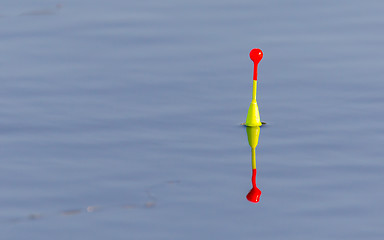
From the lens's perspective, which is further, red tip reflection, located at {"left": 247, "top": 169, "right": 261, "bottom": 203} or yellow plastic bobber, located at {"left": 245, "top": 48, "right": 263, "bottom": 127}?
yellow plastic bobber, located at {"left": 245, "top": 48, "right": 263, "bottom": 127}

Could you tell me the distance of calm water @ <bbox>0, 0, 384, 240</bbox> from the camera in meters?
6.41

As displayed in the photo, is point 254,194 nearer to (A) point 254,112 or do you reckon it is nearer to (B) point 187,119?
(A) point 254,112

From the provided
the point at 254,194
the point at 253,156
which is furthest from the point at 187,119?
the point at 254,194

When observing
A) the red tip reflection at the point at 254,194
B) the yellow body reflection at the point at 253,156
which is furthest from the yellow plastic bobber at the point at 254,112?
the red tip reflection at the point at 254,194

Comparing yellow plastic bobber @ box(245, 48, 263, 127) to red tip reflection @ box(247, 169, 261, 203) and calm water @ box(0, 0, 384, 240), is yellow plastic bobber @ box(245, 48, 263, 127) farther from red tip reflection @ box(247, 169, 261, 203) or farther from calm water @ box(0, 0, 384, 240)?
red tip reflection @ box(247, 169, 261, 203)

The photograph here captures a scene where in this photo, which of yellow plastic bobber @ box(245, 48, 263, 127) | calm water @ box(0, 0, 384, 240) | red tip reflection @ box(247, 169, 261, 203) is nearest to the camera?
calm water @ box(0, 0, 384, 240)

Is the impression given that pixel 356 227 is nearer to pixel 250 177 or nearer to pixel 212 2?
pixel 250 177

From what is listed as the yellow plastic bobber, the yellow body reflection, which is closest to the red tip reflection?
the yellow body reflection

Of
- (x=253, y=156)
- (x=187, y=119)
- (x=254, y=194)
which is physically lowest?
(x=254, y=194)

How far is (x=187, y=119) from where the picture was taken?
832 centimetres

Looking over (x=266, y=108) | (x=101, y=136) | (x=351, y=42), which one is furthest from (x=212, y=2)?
(x=101, y=136)

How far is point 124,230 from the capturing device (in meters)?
6.17

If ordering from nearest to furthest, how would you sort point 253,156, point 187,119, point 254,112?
1. point 253,156
2. point 254,112
3. point 187,119

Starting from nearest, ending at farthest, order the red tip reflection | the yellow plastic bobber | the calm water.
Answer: the calm water → the red tip reflection → the yellow plastic bobber
